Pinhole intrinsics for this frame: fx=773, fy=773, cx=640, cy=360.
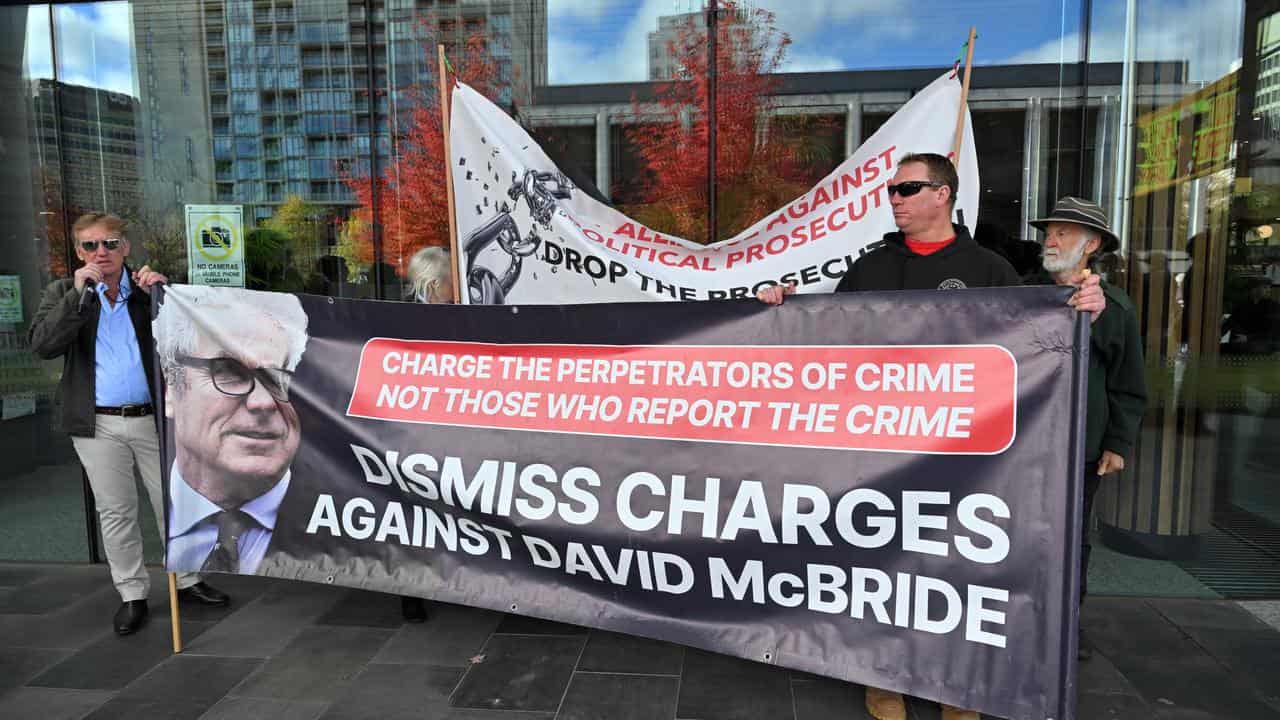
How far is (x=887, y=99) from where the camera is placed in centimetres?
467

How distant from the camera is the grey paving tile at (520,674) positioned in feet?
9.92

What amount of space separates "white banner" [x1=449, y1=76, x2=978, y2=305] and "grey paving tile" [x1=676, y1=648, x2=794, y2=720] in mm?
1601

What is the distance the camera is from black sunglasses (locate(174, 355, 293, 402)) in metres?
3.33

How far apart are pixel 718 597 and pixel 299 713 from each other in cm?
167

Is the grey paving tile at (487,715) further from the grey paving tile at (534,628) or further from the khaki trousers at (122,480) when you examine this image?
the khaki trousers at (122,480)

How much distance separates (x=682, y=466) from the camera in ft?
9.12

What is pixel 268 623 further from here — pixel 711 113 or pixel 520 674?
pixel 711 113

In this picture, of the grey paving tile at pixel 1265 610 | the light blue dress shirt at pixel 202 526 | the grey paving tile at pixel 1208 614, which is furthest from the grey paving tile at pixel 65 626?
the grey paving tile at pixel 1265 610

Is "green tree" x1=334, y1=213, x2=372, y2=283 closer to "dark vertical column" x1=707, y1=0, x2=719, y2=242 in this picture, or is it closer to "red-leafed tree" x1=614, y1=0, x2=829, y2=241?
"red-leafed tree" x1=614, y1=0, x2=829, y2=241

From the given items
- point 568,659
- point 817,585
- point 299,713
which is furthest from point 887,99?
point 299,713

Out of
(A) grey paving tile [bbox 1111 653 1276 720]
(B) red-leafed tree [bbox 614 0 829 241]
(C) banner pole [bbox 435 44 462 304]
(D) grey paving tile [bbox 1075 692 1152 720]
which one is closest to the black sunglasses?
(C) banner pole [bbox 435 44 462 304]

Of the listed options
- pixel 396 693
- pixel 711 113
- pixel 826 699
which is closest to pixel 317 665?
pixel 396 693

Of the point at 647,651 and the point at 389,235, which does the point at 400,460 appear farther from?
the point at 389,235

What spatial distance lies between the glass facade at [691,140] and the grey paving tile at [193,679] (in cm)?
217
